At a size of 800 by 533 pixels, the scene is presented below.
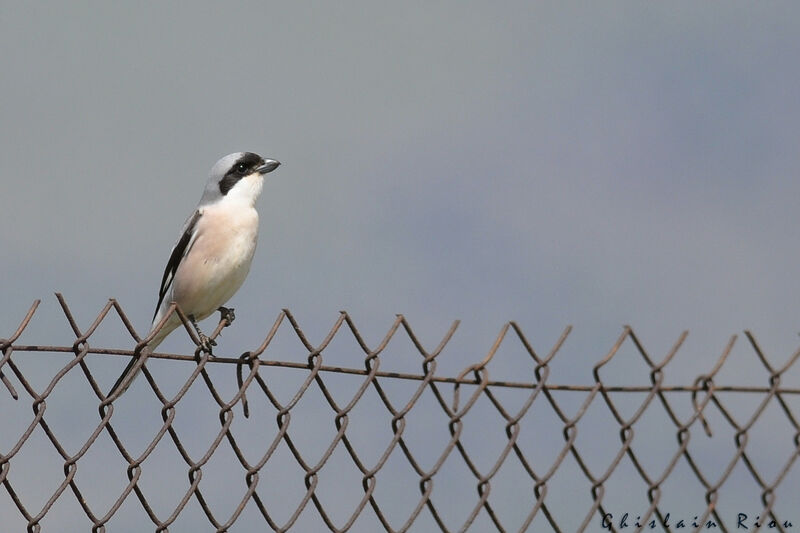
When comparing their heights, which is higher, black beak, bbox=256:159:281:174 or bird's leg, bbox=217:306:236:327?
black beak, bbox=256:159:281:174

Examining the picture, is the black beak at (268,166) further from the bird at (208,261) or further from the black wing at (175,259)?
the black wing at (175,259)

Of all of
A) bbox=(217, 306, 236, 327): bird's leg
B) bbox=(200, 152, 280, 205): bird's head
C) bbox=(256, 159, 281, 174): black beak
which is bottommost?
bbox=(217, 306, 236, 327): bird's leg

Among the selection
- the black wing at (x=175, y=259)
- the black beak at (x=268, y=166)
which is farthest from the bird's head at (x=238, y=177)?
the black wing at (x=175, y=259)

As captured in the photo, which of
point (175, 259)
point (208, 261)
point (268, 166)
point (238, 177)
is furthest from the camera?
point (268, 166)

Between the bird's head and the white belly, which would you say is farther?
the bird's head

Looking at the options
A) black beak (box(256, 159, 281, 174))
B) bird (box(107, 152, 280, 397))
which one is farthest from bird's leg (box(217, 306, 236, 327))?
black beak (box(256, 159, 281, 174))

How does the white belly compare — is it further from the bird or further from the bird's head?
the bird's head

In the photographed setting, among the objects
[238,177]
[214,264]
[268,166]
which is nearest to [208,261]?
[214,264]

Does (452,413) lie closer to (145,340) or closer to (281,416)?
(281,416)

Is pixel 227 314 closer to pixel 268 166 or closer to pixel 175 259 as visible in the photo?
pixel 175 259

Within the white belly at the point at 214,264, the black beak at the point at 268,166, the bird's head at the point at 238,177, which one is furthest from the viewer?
the black beak at the point at 268,166

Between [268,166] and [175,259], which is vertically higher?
[268,166]

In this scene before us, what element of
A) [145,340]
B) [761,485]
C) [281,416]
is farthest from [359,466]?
[761,485]

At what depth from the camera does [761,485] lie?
4.09 m
